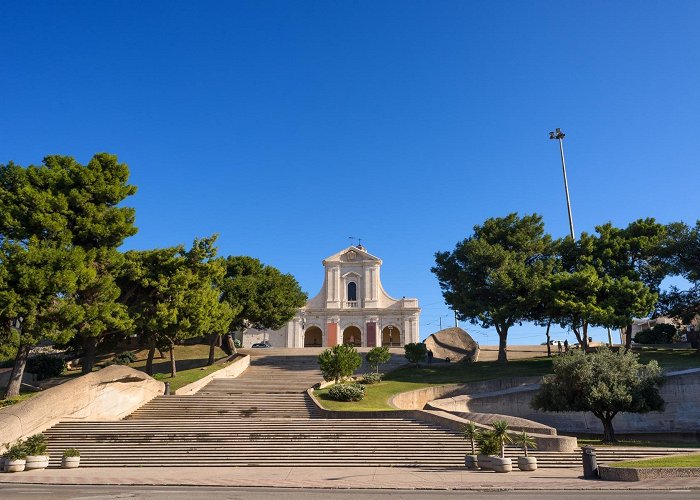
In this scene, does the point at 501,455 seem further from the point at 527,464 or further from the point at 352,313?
the point at 352,313

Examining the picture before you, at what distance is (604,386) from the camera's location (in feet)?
70.6

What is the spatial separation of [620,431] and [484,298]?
13.7m

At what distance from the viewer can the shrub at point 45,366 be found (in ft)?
111

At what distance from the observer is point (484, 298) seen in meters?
37.9

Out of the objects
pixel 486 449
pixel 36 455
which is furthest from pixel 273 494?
pixel 36 455

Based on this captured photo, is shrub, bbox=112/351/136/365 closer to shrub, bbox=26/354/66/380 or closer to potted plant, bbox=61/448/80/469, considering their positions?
shrub, bbox=26/354/66/380

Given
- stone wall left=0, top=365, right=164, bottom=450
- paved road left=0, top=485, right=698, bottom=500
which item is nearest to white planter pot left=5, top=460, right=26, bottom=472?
stone wall left=0, top=365, right=164, bottom=450

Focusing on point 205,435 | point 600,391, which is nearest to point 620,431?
point 600,391

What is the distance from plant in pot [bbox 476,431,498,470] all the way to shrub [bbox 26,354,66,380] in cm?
2848

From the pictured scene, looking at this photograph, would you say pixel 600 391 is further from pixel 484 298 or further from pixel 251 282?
pixel 251 282

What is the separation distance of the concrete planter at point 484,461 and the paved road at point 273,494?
131 inches

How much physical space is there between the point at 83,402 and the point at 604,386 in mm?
20938

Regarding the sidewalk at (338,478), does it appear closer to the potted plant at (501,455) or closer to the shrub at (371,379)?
the potted plant at (501,455)

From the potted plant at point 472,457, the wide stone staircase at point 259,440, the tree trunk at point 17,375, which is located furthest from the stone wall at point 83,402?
the potted plant at point 472,457
